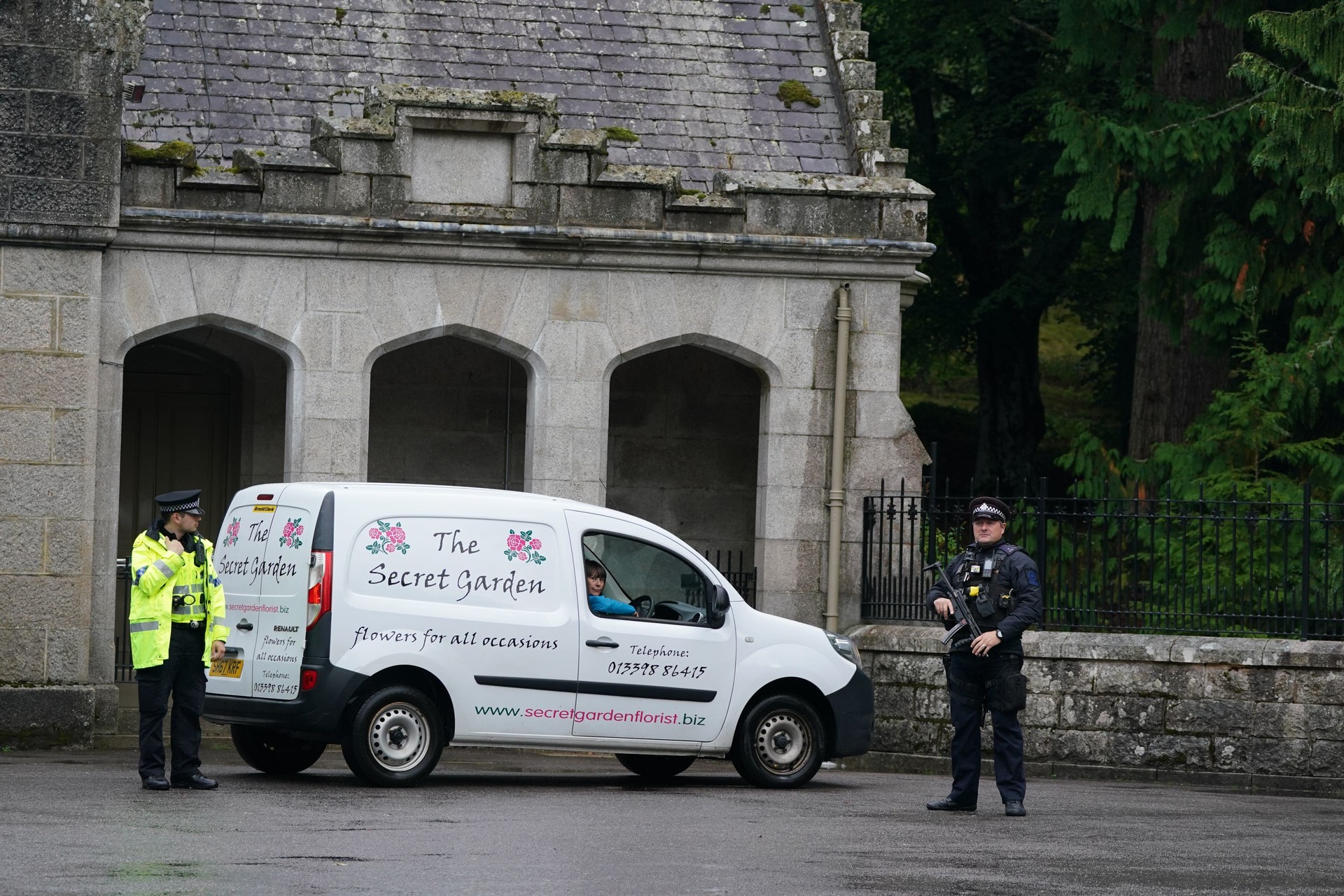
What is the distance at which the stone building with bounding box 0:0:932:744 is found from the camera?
50.9ft

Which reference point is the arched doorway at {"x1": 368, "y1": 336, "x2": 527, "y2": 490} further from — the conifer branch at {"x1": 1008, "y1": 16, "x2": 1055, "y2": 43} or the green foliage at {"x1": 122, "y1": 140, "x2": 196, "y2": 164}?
the conifer branch at {"x1": 1008, "y1": 16, "x2": 1055, "y2": 43}

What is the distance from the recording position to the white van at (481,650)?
1230cm

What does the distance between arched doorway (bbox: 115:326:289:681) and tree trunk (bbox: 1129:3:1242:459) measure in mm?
9585

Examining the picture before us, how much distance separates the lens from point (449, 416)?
763 inches

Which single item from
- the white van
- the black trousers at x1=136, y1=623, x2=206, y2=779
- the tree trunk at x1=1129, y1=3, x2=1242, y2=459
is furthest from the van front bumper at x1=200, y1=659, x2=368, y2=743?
the tree trunk at x1=1129, y1=3, x2=1242, y2=459

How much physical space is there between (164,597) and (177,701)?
0.64m

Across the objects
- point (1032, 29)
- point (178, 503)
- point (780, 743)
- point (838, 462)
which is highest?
point (1032, 29)

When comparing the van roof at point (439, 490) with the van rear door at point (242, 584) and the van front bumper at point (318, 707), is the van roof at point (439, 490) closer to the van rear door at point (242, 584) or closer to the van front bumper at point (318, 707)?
the van rear door at point (242, 584)

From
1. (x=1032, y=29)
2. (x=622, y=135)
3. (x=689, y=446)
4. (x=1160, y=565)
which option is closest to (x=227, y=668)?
(x=622, y=135)

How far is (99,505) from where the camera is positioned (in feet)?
52.4

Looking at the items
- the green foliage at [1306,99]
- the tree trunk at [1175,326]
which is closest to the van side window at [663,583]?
the green foliage at [1306,99]

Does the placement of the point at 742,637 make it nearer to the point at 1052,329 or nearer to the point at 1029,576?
the point at 1029,576

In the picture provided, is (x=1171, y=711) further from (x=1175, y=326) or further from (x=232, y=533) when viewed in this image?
(x=1175, y=326)

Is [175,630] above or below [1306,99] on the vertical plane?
below
